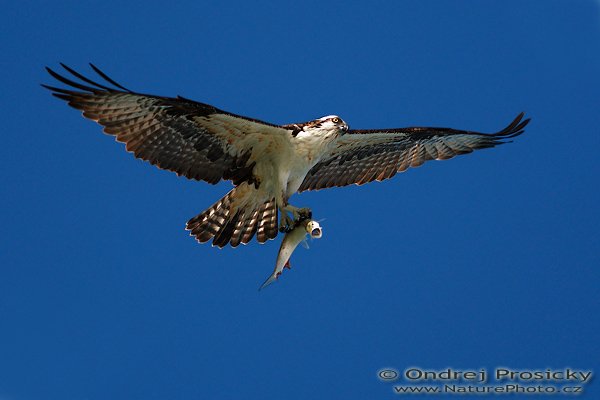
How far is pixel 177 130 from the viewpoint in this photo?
1359 cm

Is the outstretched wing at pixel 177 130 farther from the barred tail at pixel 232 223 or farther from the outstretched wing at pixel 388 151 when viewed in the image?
the outstretched wing at pixel 388 151

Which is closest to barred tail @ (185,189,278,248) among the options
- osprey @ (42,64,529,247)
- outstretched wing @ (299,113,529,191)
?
osprey @ (42,64,529,247)

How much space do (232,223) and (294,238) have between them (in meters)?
1.15

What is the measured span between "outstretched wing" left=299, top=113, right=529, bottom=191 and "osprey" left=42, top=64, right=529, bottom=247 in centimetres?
1

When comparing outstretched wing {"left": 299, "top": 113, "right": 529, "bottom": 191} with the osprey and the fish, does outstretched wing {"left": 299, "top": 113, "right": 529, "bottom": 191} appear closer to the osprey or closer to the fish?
the osprey

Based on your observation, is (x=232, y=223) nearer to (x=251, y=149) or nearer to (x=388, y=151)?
(x=251, y=149)

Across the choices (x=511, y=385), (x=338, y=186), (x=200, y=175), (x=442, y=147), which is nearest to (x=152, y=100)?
(x=200, y=175)

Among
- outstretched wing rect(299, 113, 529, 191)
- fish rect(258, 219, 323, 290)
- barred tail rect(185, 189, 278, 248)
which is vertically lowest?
fish rect(258, 219, 323, 290)

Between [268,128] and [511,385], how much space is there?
4638 millimetres

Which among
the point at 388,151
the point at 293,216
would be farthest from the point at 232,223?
the point at 388,151

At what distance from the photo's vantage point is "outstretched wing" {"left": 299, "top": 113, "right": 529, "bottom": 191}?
15039 millimetres

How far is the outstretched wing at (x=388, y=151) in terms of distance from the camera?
15.0 meters

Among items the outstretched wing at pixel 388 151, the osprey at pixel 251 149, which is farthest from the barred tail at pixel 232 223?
the outstretched wing at pixel 388 151

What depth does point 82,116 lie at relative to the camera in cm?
1284
